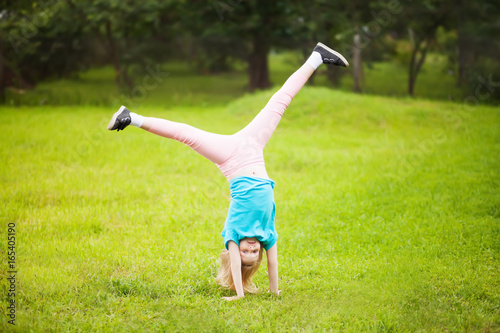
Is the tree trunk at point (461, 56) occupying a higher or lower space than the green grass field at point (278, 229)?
higher

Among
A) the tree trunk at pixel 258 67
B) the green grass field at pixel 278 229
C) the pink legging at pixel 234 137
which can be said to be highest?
the tree trunk at pixel 258 67

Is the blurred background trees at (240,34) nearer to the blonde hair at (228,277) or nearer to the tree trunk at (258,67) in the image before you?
the tree trunk at (258,67)

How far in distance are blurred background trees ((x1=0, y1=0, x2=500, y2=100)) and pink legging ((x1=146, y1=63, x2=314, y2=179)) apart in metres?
11.1

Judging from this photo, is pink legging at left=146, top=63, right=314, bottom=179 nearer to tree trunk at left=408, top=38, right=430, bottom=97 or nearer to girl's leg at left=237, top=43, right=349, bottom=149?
girl's leg at left=237, top=43, right=349, bottom=149

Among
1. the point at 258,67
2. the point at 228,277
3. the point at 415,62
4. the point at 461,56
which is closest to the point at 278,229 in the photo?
the point at 228,277

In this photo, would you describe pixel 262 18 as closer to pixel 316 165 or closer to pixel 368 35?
pixel 368 35

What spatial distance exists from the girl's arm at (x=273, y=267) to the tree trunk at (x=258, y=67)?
12.9 metres

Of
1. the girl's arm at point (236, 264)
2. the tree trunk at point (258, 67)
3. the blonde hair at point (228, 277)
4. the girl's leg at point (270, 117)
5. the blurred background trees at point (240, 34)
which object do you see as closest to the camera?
the girl's arm at point (236, 264)

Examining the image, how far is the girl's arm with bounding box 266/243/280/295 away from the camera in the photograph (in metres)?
4.06

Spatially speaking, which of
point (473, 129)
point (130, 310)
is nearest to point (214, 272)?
point (130, 310)

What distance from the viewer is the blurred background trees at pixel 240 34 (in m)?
14.3

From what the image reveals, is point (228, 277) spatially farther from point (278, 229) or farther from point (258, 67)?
point (258, 67)

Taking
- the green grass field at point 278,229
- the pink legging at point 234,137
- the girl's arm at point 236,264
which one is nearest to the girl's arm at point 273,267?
the green grass field at point 278,229

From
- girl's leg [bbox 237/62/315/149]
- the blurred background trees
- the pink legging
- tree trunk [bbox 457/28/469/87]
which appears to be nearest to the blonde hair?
the pink legging
